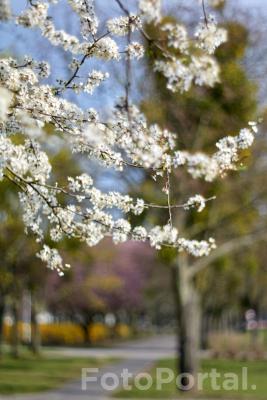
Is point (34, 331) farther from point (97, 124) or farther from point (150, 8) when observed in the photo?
point (150, 8)

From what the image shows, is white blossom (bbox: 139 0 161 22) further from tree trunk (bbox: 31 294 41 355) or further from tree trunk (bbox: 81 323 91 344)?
tree trunk (bbox: 81 323 91 344)

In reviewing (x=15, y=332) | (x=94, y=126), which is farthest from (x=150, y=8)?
(x=15, y=332)

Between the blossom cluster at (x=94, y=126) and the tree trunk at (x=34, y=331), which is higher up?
the tree trunk at (x=34, y=331)

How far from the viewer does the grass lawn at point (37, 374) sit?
18641 millimetres

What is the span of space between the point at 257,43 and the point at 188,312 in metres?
6.89

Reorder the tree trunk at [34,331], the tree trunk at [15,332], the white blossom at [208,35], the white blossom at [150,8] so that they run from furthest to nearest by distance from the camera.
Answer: the tree trunk at [34,331] < the tree trunk at [15,332] < the white blossom at [208,35] < the white blossom at [150,8]

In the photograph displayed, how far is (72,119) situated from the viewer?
5.23 metres

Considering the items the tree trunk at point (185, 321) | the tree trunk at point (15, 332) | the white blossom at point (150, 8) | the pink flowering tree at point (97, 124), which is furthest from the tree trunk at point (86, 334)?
the white blossom at point (150, 8)

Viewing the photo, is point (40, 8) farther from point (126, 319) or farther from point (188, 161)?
point (126, 319)

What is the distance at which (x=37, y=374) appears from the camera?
23.0 m

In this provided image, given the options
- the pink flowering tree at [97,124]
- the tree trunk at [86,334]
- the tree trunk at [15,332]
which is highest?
the tree trunk at [86,334]

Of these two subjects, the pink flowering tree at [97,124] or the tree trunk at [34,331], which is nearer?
the pink flowering tree at [97,124]

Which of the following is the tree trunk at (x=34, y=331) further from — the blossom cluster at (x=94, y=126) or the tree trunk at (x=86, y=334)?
the blossom cluster at (x=94, y=126)

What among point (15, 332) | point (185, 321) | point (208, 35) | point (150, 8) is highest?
point (15, 332)
